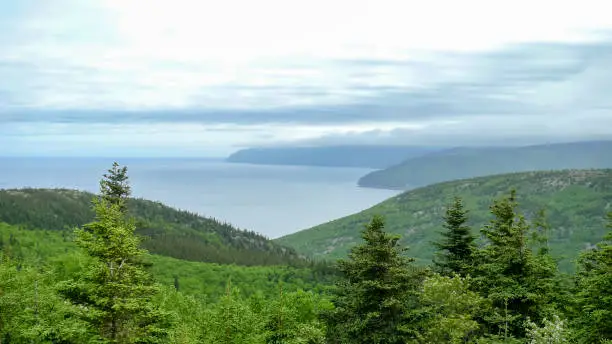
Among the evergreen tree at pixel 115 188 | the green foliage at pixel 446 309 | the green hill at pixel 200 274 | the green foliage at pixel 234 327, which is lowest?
the green hill at pixel 200 274

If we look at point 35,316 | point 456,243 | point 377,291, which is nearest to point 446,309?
point 377,291

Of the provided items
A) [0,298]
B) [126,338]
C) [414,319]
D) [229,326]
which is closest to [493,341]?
[414,319]

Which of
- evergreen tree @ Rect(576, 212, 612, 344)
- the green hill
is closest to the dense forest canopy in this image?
evergreen tree @ Rect(576, 212, 612, 344)

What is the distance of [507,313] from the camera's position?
3894cm

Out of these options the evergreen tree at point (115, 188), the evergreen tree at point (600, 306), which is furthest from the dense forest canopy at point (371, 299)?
the evergreen tree at point (115, 188)

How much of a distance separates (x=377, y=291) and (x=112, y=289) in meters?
17.7

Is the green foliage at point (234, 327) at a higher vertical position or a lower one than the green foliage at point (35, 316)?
lower

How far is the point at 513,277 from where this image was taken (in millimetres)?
38469

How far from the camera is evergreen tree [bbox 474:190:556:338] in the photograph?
124ft

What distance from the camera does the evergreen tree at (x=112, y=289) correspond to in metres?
28.2

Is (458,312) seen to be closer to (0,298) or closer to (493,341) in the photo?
(493,341)

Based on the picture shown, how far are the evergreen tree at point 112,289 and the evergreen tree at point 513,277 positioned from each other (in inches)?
947

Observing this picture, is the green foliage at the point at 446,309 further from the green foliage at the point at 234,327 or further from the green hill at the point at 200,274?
the green hill at the point at 200,274

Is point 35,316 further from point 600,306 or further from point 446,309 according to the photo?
point 600,306
